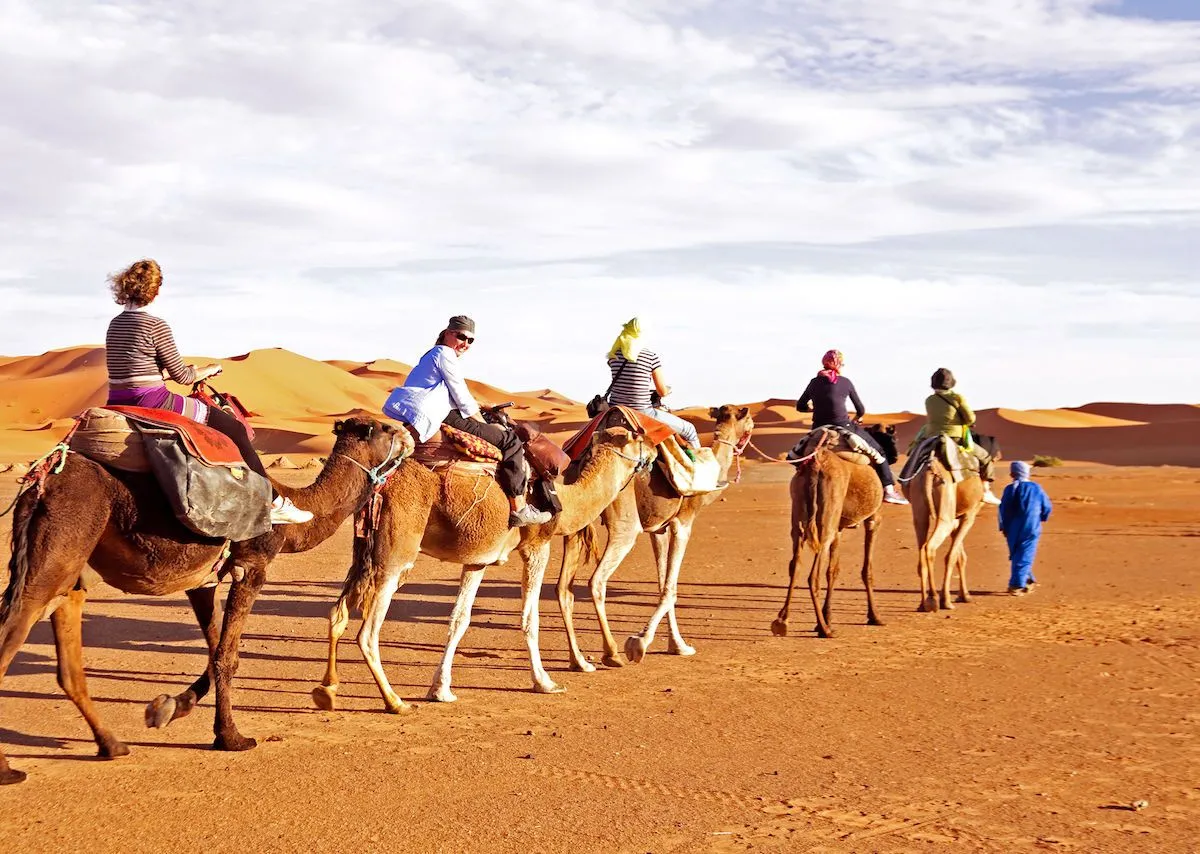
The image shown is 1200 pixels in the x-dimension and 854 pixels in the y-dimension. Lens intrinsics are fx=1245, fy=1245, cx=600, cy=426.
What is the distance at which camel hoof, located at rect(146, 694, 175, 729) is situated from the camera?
790 cm

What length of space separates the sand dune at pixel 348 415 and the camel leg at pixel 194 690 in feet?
137

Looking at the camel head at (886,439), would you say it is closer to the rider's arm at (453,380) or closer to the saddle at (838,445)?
the saddle at (838,445)

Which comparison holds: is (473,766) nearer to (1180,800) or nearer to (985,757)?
(985,757)

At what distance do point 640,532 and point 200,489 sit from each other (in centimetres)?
553

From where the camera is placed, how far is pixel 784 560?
840 inches

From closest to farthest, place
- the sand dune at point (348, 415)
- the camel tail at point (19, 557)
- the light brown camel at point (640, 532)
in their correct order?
1. the camel tail at point (19, 557)
2. the light brown camel at point (640, 532)
3. the sand dune at point (348, 415)

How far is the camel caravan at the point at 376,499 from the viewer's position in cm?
741

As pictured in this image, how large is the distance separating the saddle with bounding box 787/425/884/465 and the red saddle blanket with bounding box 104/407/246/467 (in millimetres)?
7294

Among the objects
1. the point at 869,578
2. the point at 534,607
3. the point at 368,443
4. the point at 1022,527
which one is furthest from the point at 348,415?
the point at 368,443

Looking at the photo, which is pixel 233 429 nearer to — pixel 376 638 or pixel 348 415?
pixel 376 638

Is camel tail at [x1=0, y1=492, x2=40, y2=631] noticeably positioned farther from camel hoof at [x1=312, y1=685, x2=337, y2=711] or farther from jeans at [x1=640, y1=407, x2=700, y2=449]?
jeans at [x1=640, y1=407, x2=700, y2=449]

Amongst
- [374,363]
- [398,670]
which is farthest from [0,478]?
[374,363]

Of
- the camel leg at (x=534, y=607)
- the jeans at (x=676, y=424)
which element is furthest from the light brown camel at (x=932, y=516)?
the camel leg at (x=534, y=607)

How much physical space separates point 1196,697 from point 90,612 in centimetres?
1185
